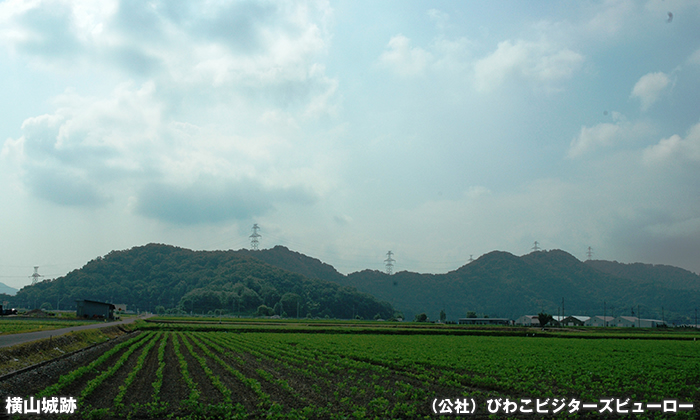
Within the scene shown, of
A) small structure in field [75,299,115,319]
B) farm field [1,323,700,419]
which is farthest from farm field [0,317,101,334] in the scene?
small structure in field [75,299,115,319]

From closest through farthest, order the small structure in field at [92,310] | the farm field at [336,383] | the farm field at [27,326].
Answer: the farm field at [336,383] → the farm field at [27,326] → the small structure in field at [92,310]

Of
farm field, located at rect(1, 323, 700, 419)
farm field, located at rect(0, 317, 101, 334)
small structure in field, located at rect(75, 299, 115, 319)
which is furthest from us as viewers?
small structure in field, located at rect(75, 299, 115, 319)

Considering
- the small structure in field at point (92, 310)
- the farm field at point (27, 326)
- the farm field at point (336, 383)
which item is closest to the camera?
the farm field at point (336, 383)

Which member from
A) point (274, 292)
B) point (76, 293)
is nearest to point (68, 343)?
point (274, 292)

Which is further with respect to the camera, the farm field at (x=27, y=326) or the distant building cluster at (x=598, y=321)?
the distant building cluster at (x=598, y=321)

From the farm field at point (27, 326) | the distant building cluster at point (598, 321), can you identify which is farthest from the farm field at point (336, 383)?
the distant building cluster at point (598, 321)

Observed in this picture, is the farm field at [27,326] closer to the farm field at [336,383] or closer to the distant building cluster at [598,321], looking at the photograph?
the farm field at [336,383]

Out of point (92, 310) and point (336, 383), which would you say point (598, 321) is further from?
point (336, 383)

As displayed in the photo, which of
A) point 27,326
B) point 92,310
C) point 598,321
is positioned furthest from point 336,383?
point 598,321

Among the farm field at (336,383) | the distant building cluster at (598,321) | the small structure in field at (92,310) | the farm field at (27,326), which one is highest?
the farm field at (336,383)

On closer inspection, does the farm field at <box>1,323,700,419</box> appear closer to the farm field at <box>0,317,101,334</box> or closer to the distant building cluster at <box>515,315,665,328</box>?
the farm field at <box>0,317,101,334</box>

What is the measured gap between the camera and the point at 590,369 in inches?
1046

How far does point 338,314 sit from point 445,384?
17550cm

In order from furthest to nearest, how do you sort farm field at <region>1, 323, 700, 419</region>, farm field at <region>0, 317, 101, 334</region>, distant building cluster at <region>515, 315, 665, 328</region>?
1. distant building cluster at <region>515, 315, 665, 328</region>
2. farm field at <region>0, 317, 101, 334</region>
3. farm field at <region>1, 323, 700, 419</region>
